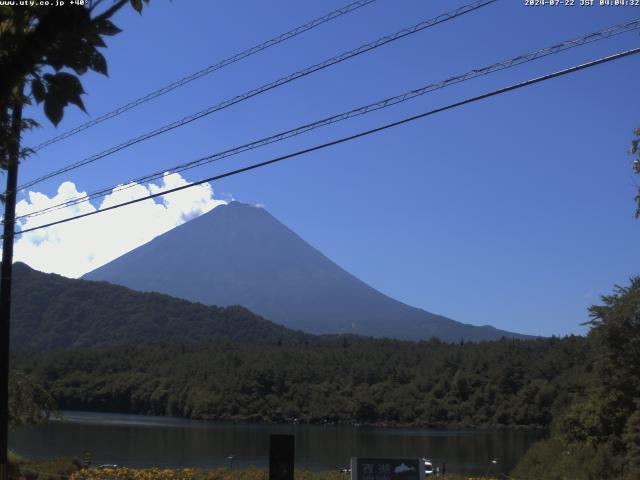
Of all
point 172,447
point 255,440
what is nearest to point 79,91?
point 172,447

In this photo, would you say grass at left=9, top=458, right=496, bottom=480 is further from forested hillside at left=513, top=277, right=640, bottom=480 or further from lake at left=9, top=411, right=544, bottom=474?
lake at left=9, top=411, right=544, bottom=474

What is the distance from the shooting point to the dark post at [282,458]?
24.7 feet

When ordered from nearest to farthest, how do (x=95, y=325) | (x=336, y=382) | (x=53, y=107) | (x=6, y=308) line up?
A: (x=53, y=107)
(x=6, y=308)
(x=336, y=382)
(x=95, y=325)

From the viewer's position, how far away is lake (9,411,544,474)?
44.3m

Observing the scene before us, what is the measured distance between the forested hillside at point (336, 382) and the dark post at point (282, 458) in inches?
3364

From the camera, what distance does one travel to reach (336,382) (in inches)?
4392

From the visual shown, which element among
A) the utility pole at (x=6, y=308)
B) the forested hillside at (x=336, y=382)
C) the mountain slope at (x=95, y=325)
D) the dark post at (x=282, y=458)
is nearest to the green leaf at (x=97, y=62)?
the dark post at (x=282, y=458)

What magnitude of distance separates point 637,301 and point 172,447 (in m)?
37.1

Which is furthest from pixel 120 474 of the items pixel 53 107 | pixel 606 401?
pixel 53 107

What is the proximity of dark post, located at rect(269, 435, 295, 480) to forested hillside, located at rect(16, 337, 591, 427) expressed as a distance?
8545cm

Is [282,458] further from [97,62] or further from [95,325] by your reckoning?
[95,325]

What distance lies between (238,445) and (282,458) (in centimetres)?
5307

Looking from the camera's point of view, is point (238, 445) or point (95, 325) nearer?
point (238, 445)

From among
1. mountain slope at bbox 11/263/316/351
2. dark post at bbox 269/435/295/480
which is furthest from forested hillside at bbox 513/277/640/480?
mountain slope at bbox 11/263/316/351
